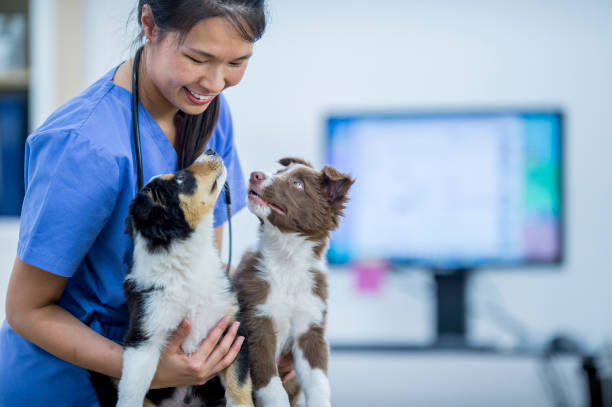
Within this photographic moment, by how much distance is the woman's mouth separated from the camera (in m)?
1.09

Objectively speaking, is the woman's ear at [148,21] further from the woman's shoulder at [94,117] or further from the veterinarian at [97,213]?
the woman's shoulder at [94,117]

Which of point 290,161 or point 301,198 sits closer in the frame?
point 301,198

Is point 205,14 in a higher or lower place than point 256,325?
higher

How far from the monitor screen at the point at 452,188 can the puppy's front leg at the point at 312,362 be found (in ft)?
5.07

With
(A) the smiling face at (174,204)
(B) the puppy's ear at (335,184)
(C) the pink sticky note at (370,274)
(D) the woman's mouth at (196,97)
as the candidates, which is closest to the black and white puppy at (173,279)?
(A) the smiling face at (174,204)

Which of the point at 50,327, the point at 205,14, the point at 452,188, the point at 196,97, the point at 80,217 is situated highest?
the point at 205,14

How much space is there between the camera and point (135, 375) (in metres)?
1.01

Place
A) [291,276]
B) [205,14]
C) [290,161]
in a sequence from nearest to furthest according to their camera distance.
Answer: [205,14] < [291,276] < [290,161]

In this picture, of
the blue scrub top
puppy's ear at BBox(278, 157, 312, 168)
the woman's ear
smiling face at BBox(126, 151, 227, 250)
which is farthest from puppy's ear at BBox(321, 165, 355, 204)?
the woman's ear

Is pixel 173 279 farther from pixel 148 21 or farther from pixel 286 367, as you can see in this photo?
pixel 148 21

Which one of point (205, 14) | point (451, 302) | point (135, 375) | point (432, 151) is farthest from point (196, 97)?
point (451, 302)

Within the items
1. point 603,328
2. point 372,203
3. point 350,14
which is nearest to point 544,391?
point 603,328

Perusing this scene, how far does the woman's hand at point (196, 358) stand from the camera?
1.03 m

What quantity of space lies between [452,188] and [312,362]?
1753 millimetres
